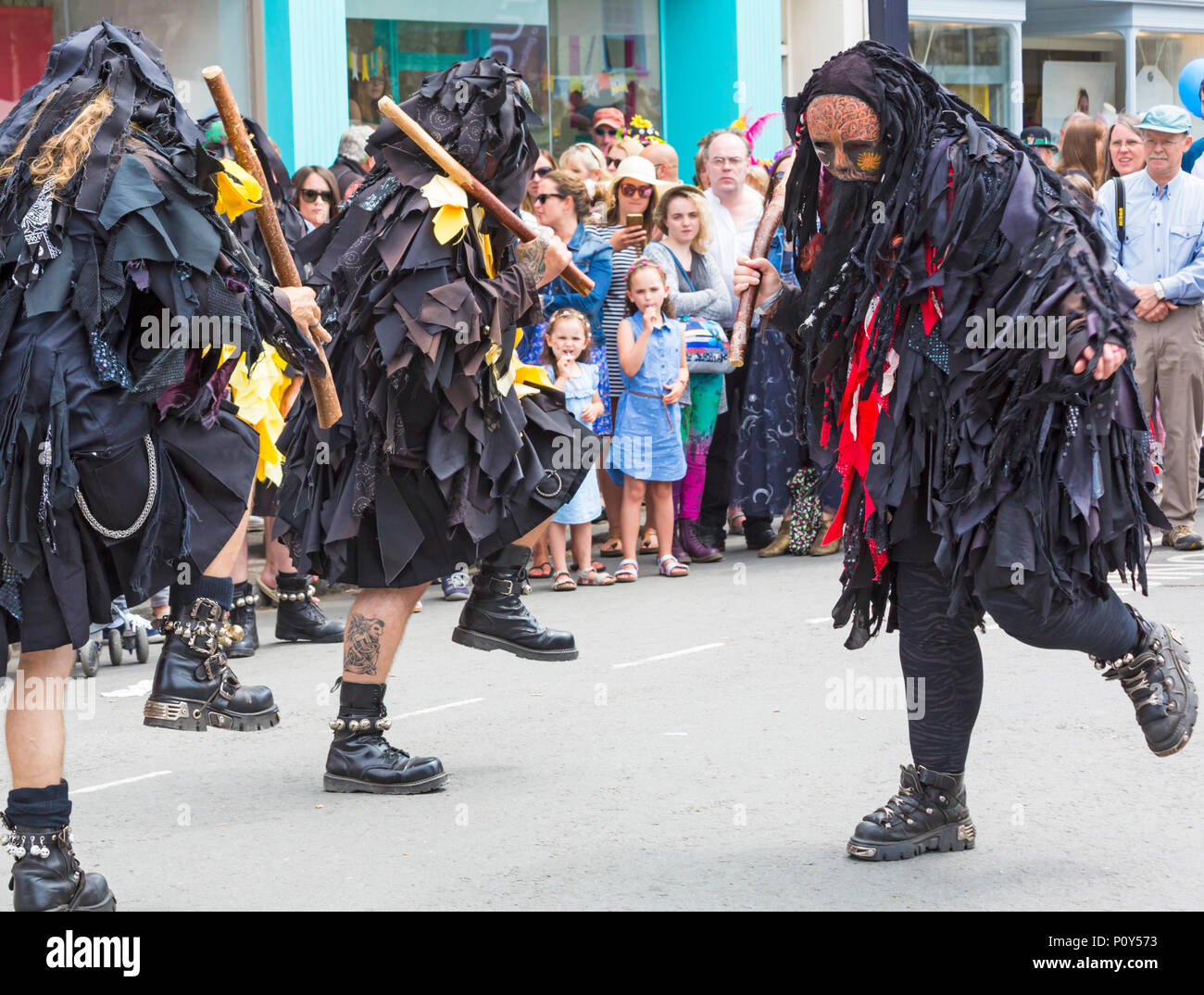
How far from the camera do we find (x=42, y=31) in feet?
39.0

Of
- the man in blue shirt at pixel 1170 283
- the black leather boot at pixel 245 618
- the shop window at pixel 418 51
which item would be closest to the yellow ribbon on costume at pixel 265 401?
the black leather boot at pixel 245 618

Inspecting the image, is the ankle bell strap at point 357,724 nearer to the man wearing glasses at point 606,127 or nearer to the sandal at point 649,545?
the sandal at point 649,545

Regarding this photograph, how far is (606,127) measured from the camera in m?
13.6


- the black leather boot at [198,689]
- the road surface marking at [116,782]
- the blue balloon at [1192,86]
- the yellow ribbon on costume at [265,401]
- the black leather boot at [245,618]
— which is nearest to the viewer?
the black leather boot at [198,689]

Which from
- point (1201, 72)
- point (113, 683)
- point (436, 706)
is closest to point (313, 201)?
point (113, 683)

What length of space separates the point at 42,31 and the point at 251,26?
1.66 metres

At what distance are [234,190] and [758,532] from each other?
245 inches

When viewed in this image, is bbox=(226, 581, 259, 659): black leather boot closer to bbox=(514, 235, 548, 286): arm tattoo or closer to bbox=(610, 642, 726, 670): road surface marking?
bbox=(610, 642, 726, 670): road surface marking

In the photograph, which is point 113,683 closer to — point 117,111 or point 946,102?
point 117,111

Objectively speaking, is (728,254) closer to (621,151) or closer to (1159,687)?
(621,151)

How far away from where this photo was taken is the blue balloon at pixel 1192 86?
12.9m

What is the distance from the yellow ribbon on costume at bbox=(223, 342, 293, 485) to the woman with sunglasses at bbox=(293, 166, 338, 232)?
2065 millimetres

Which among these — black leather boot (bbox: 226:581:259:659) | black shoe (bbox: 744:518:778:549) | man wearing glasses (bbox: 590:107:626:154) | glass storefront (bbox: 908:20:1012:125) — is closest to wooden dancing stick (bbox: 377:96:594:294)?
black leather boot (bbox: 226:581:259:659)

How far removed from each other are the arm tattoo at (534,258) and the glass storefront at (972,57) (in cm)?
1253
